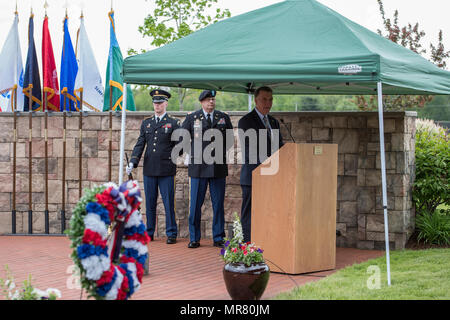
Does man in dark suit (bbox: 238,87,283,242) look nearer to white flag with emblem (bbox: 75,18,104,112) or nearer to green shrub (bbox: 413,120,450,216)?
green shrub (bbox: 413,120,450,216)

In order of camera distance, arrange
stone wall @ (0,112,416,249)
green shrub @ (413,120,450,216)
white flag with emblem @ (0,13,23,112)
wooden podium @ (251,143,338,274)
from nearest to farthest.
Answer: wooden podium @ (251,143,338,274), stone wall @ (0,112,416,249), green shrub @ (413,120,450,216), white flag with emblem @ (0,13,23,112)

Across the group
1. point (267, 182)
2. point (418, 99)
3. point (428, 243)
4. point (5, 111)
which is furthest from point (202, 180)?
point (418, 99)

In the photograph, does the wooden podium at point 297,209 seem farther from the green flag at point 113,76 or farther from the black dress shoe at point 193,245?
the green flag at point 113,76

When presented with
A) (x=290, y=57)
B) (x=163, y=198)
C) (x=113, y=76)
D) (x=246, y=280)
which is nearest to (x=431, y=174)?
(x=290, y=57)

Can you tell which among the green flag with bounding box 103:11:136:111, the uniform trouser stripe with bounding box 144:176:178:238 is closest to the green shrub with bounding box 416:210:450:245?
the uniform trouser stripe with bounding box 144:176:178:238

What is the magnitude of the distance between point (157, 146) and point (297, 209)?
8.69 ft

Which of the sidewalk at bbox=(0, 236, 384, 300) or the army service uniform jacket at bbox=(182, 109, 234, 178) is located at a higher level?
the army service uniform jacket at bbox=(182, 109, 234, 178)

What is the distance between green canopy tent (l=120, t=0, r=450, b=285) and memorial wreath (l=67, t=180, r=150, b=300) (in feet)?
7.28

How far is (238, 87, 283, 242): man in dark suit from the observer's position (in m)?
6.75

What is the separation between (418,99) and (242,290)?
12.4 meters

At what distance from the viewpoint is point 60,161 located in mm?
9047

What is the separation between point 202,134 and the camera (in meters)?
7.84

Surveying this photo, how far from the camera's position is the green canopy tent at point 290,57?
18.3ft

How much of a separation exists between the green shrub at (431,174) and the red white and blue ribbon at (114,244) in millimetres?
4961
